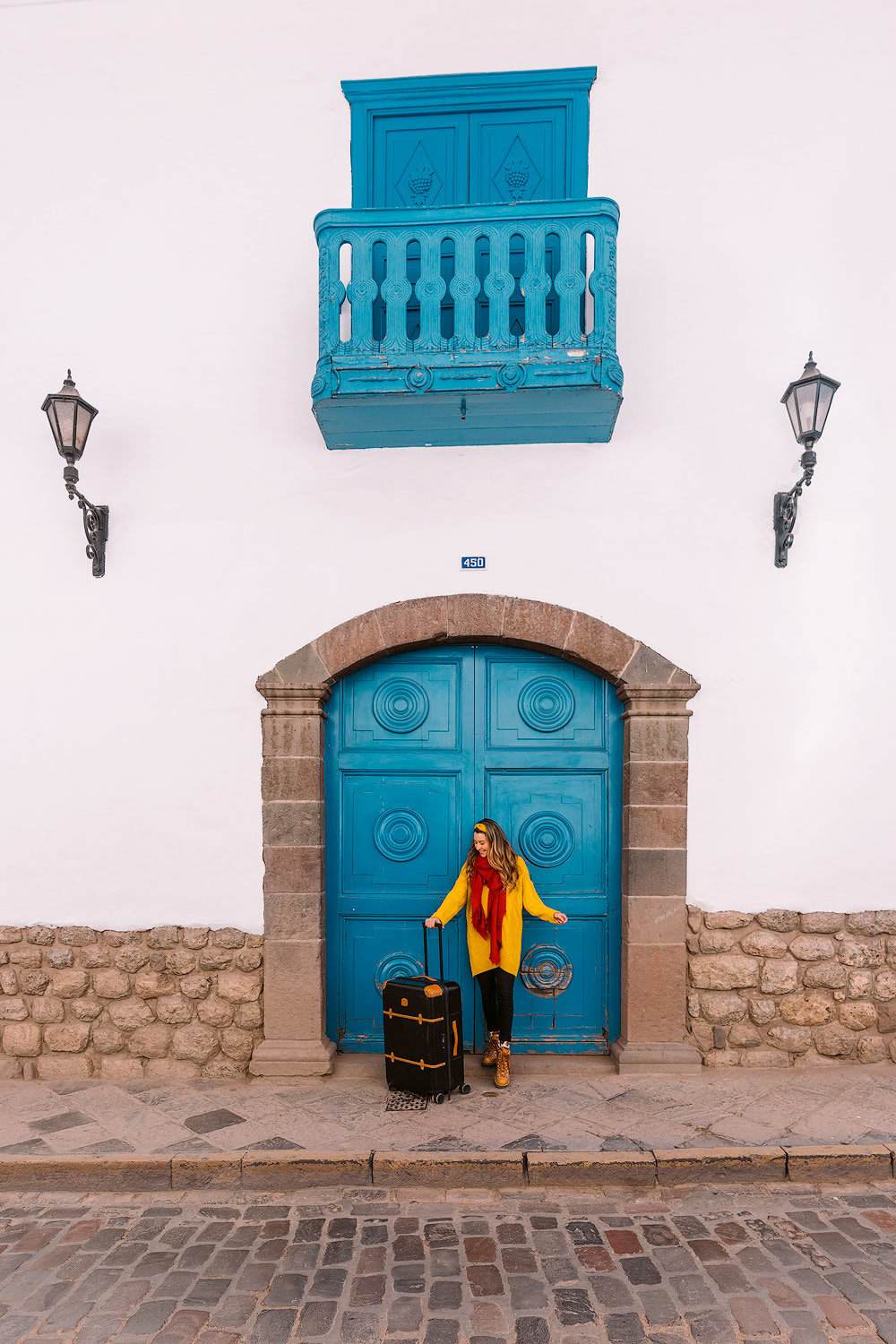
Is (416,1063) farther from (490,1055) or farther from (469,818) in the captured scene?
(469,818)

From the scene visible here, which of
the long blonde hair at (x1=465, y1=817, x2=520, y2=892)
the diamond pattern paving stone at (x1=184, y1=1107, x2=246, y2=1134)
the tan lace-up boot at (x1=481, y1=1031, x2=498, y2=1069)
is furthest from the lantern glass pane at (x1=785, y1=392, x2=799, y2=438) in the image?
the diamond pattern paving stone at (x1=184, y1=1107, x2=246, y2=1134)

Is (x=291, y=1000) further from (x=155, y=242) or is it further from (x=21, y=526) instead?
(x=155, y=242)

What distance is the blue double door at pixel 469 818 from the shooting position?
477 cm

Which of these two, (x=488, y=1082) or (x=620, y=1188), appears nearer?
(x=620, y=1188)

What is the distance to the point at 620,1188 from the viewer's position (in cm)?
350

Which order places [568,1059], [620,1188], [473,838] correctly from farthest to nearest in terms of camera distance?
1. [568,1059]
2. [473,838]
3. [620,1188]

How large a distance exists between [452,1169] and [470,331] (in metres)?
4.26

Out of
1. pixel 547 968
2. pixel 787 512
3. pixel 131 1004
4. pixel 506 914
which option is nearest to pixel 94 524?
pixel 131 1004

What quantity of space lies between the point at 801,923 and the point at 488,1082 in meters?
2.04

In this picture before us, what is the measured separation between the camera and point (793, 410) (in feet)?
14.4

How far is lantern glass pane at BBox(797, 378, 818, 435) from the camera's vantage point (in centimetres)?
428

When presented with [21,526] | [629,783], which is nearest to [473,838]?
[629,783]

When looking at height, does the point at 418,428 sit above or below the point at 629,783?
above

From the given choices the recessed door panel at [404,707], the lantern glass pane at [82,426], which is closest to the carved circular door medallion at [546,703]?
the recessed door panel at [404,707]
